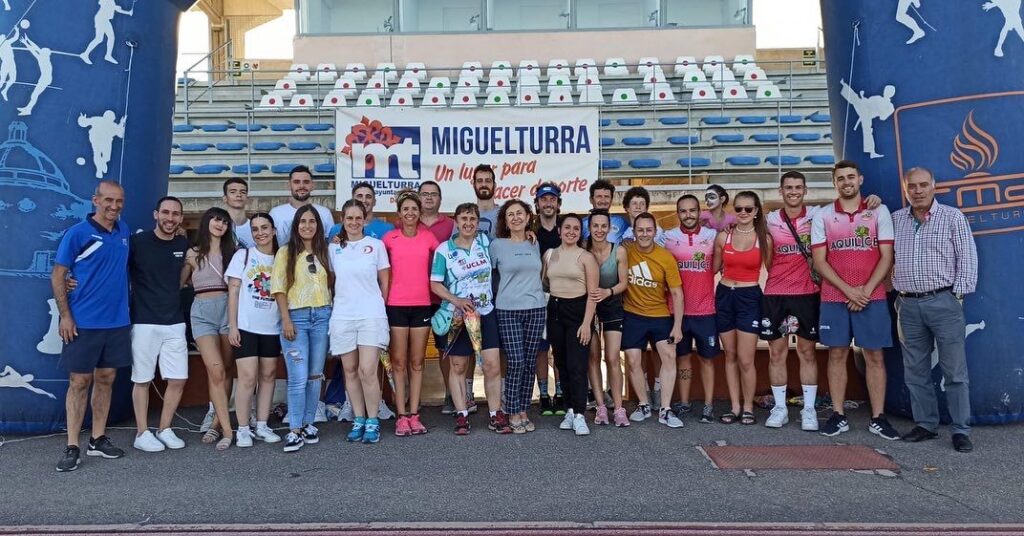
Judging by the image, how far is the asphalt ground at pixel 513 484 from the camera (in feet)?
12.0

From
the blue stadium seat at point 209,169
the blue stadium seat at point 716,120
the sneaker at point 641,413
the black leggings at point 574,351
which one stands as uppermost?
the blue stadium seat at point 716,120

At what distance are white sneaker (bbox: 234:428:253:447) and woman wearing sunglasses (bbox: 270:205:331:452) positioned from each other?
0.26m

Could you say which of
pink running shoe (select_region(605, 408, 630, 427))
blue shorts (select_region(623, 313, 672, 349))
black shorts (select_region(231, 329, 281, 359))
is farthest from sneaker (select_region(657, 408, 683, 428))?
black shorts (select_region(231, 329, 281, 359))

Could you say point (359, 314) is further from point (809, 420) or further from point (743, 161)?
point (743, 161)

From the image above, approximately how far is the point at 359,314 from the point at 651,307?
219 cm

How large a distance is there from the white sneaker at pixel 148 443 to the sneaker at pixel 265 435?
2.04 ft

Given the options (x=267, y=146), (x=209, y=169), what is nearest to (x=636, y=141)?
(x=267, y=146)

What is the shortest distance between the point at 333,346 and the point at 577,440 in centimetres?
183

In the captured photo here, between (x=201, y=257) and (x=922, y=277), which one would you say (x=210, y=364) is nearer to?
(x=201, y=257)

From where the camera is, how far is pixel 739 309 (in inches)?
218

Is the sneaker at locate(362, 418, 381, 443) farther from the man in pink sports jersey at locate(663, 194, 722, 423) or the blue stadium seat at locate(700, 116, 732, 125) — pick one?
the blue stadium seat at locate(700, 116, 732, 125)

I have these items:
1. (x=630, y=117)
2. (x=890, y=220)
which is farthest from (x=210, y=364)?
(x=630, y=117)

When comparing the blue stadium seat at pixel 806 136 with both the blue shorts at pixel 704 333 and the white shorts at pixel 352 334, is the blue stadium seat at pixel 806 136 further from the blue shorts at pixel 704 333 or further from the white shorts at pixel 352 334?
the white shorts at pixel 352 334

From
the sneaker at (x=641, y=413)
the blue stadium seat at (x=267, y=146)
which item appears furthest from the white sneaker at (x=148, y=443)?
the blue stadium seat at (x=267, y=146)
